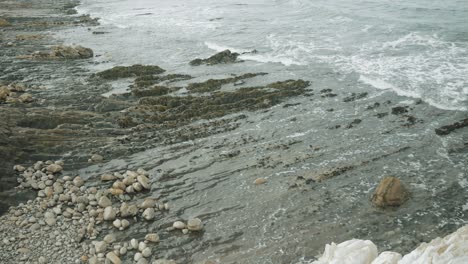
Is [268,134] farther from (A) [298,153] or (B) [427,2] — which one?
(B) [427,2]

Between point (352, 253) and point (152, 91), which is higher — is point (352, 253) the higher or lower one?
the lower one

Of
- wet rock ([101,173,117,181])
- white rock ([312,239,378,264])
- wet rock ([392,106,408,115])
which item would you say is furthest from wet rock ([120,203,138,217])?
wet rock ([392,106,408,115])

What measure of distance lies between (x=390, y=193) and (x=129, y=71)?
22.6 meters

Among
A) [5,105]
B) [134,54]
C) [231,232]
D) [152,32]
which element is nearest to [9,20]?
[152,32]

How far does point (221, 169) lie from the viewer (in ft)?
52.5

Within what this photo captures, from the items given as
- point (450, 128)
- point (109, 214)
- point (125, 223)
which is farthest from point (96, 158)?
point (450, 128)

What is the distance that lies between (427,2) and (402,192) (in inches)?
1916

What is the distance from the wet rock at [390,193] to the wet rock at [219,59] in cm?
2109

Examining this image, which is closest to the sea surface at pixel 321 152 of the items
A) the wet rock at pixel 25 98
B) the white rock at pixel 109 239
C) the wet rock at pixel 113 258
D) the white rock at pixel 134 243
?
the white rock at pixel 134 243

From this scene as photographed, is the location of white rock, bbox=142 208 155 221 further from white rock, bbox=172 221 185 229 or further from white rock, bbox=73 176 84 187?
white rock, bbox=73 176 84 187

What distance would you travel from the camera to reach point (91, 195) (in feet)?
45.3

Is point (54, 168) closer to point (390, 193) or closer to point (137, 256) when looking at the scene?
point (137, 256)

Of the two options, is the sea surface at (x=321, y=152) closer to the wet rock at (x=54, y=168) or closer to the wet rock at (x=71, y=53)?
the wet rock at (x=54, y=168)

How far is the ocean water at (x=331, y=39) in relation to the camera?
26078 mm
